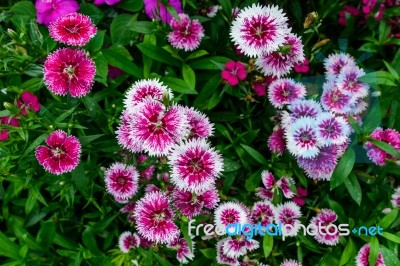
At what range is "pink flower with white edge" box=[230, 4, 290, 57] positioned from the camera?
1739 mm

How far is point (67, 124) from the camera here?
6.04ft

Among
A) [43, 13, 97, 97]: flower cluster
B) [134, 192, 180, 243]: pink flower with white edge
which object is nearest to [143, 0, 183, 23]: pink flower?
[43, 13, 97, 97]: flower cluster

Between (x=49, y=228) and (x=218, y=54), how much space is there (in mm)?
1304

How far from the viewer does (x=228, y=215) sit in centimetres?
190

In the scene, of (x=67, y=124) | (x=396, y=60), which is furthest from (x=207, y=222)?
(x=396, y=60)

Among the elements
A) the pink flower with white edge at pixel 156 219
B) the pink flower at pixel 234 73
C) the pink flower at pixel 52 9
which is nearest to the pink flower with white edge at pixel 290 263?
the pink flower with white edge at pixel 156 219

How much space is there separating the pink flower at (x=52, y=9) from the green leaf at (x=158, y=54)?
501 millimetres

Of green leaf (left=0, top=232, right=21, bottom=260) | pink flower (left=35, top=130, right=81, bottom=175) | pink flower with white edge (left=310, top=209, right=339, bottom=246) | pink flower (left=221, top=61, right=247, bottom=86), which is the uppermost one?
pink flower (left=221, top=61, right=247, bottom=86)

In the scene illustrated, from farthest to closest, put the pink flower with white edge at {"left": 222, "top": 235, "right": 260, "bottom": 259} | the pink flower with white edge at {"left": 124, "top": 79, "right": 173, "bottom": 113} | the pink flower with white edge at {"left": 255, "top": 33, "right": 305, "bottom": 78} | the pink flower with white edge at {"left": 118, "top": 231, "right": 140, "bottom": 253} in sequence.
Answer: the pink flower with white edge at {"left": 118, "top": 231, "right": 140, "bottom": 253}, the pink flower with white edge at {"left": 222, "top": 235, "right": 260, "bottom": 259}, the pink flower with white edge at {"left": 255, "top": 33, "right": 305, "bottom": 78}, the pink flower with white edge at {"left": 124, "top": 79, "right": 173, "bottom": 113}

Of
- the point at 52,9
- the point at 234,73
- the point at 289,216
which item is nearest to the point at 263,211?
the point at 289,216

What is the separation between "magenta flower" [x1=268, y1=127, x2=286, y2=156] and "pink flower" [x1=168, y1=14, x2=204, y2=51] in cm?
57

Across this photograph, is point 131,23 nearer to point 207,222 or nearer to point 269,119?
point 269,119

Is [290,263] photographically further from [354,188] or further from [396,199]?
[396,199]

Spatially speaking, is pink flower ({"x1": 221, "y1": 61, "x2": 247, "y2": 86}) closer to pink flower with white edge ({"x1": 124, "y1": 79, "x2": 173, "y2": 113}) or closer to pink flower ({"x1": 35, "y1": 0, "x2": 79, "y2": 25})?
pink flower with white edge ({"x1": 124, "y1": 79, "x2": 173, "y2": 113})
